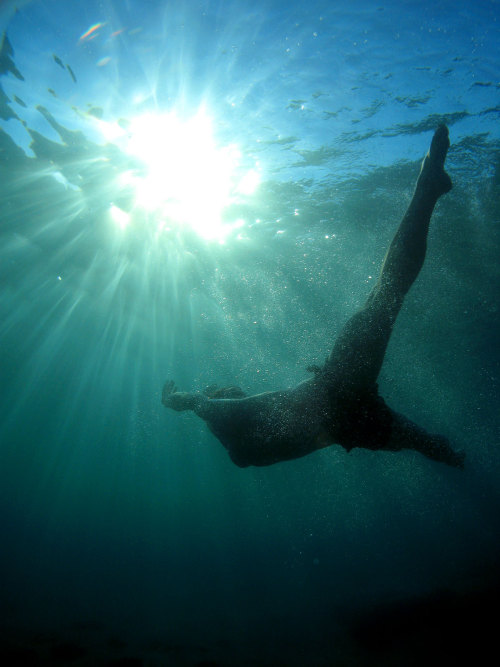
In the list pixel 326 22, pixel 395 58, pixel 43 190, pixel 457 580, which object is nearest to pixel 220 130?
pixel 326 22

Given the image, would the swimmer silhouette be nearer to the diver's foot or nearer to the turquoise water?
the diver's foot

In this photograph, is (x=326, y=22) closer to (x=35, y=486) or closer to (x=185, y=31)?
(x=185, y=31)

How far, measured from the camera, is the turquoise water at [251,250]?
7.20 meters

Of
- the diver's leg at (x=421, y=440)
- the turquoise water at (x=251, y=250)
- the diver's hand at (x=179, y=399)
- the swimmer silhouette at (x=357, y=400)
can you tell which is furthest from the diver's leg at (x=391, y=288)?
the turquoise water at (x=251, y=250)

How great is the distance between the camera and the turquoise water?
7.20m

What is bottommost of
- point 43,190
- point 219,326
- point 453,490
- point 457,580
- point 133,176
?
point 457,580

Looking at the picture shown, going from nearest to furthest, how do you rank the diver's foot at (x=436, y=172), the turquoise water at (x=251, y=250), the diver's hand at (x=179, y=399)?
the diver's foot at (x=436, y=172) → the diver's hand at (x=179, y=399) → the turquoise water at (x=251, y=250)

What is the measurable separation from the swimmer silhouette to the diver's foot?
0.04 ft

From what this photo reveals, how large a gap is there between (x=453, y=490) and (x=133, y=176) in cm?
4277

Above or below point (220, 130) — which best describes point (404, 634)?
below

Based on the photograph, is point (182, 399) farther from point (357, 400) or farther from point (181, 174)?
point (181, 174)

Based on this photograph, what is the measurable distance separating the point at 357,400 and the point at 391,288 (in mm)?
1801

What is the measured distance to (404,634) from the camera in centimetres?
845

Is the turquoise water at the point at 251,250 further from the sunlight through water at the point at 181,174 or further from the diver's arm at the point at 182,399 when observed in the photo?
the diver's arm at the point at 182,399
